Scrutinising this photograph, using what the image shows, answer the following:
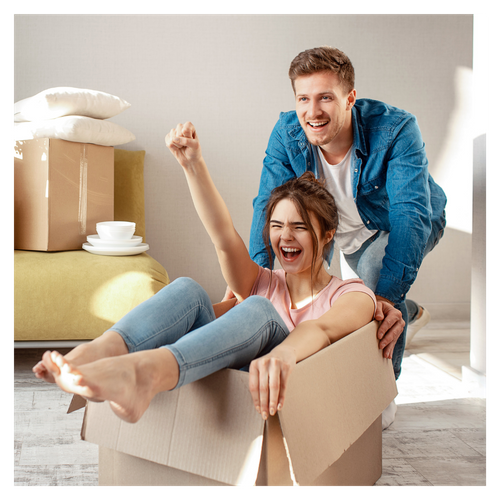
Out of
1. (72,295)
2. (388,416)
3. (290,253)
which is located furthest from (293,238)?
(72,295)

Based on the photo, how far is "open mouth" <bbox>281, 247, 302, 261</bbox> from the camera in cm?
119

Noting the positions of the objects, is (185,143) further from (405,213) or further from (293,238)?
(405,213)

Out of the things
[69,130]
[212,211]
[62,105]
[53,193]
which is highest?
[62,105]

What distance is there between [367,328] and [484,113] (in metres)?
1.15

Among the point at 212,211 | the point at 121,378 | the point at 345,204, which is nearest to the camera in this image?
the point at 121,378

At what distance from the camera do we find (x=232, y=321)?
34.0 inches

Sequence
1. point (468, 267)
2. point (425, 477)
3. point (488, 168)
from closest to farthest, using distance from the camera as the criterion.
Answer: point (425, 477), point (488, 168), point (468, 267)

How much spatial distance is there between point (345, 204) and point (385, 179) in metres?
0.15

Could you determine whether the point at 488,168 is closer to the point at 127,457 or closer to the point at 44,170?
the point at 127,457

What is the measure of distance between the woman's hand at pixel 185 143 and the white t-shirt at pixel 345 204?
64cm

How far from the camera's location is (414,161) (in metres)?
1.39

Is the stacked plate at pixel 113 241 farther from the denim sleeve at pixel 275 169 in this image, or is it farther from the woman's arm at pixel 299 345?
the woman's arm at pixel 299 345

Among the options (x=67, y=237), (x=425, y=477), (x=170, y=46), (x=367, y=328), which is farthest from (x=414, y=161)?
(x=170, y=46)

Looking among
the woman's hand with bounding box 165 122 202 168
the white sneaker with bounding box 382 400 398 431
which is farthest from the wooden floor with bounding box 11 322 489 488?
the woman's hand with bounding box 165 122 202 168
